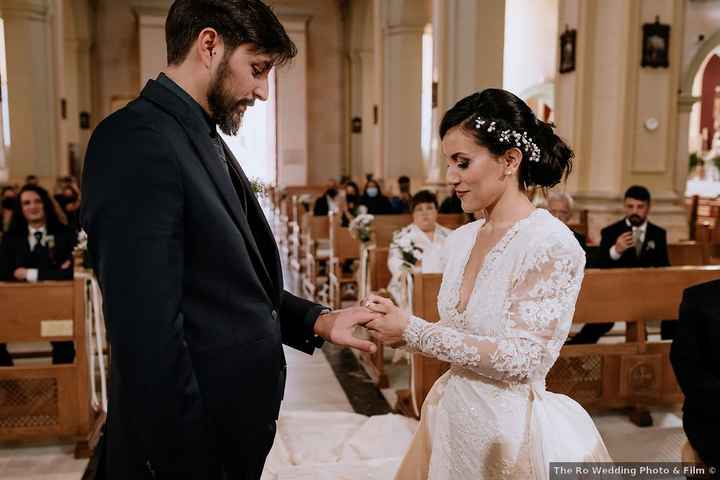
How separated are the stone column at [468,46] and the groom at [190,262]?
367 inches

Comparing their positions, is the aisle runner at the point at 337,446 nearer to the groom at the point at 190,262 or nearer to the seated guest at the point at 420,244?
the seated guest at the point at 420,244

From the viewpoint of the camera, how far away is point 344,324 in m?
1.95

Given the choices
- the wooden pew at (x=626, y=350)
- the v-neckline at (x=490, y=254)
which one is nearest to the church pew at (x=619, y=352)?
the wooden pew at (x=626, y=350)

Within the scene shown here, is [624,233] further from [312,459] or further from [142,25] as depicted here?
[142,25]

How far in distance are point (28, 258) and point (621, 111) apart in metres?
6.90

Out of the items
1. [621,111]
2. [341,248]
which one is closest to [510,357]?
[341,248]

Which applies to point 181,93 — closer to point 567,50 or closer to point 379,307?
point 379,307

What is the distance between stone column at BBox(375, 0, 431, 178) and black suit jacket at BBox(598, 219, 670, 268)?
31.2 ft

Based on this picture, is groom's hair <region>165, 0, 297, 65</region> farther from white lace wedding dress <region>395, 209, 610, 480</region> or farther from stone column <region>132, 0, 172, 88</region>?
stone column <region>132, 0, 172, 88</region>

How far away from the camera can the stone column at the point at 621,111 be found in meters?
8.30

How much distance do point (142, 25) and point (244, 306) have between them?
18.9 m

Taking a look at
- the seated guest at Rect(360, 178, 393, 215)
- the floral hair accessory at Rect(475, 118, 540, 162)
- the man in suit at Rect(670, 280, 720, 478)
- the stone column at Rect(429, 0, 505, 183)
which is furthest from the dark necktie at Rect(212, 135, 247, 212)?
the stone column at Rect(429, 0, 505, 183)

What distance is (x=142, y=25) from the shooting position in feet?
60.5

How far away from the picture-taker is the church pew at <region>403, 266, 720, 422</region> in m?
4.16
